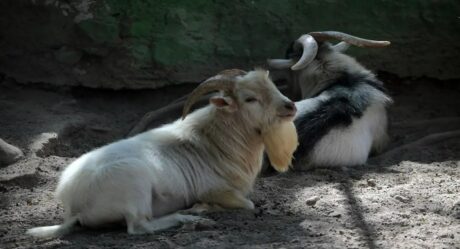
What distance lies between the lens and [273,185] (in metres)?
6.22

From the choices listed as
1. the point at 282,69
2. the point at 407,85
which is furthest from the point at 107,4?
the point at 407,85

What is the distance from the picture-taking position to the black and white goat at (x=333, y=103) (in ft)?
22.3

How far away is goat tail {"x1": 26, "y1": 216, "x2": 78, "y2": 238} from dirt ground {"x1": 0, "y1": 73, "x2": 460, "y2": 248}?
0.05m

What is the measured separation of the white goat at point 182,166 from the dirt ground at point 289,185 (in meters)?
0.16

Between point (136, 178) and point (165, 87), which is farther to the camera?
point (165, 87)

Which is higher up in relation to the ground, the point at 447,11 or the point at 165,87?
the point at 447,11

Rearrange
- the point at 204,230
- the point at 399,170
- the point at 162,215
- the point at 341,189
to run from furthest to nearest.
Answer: the point at 399,170
the point at 341,189
the point at 162,215
the point at 204,230

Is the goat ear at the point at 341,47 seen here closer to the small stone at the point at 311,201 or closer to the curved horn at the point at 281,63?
the curved horn at the point at 281,63

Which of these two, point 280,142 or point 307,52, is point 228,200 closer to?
point 280,142

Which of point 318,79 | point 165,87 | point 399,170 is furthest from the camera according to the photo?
point 165,87

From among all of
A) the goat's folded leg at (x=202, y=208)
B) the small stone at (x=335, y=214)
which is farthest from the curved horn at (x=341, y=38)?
the goat's folded leg at (x=202, y=208)

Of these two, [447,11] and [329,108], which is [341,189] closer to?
[329,108]

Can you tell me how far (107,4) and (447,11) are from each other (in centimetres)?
361

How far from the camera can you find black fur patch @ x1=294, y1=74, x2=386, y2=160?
6.77 metres
